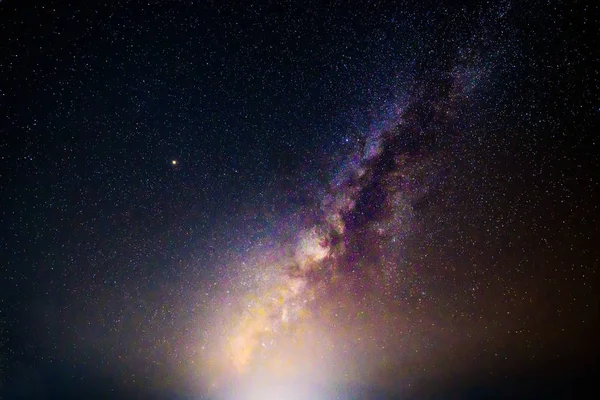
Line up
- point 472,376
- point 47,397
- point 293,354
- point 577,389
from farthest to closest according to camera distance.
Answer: point 472,376, point 577,389, point 47,397, point 293,354

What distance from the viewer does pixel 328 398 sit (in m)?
15.3

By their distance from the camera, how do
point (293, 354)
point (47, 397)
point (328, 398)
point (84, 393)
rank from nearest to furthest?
point (293, 354)
point (47, 397)
point (84, 393)
point (328, 398)

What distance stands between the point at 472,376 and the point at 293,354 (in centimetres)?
2762

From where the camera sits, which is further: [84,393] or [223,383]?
[84,393]

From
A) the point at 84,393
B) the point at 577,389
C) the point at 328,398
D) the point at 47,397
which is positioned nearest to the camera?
the point at 47,397

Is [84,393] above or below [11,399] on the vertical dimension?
above

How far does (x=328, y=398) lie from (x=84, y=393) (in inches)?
478

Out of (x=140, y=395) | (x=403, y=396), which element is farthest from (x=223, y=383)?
(x=403, y=396)

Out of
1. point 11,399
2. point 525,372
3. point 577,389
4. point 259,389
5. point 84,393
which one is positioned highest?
point 84,393

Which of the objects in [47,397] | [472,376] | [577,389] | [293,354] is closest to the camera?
[293,354]

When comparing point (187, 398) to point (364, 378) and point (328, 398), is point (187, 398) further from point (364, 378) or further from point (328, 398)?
point (364, 378)

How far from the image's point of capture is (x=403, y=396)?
23656 millimetres

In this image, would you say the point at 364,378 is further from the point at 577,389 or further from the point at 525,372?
the point at 525,372

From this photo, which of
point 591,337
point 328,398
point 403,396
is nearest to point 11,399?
point 328,398
